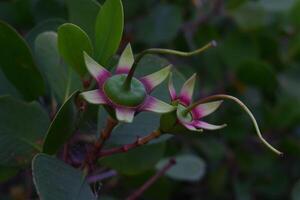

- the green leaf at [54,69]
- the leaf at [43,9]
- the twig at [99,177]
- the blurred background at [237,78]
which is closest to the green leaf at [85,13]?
the green leaf at [54,69]

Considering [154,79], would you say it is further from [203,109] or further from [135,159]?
[135,159]

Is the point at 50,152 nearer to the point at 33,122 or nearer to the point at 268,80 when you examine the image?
the point at 33,122

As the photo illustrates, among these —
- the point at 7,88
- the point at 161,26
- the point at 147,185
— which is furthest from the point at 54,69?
the point at 161,26

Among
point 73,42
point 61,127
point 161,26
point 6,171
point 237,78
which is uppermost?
point 73,42

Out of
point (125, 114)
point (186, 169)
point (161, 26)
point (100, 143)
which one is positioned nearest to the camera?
point (125, 114)

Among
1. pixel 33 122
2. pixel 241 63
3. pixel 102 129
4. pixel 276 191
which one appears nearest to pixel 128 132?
pixel 102 129

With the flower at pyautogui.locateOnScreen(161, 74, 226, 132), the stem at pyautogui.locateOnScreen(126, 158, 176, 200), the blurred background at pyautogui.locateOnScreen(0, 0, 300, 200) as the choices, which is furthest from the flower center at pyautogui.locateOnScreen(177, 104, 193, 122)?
the blurred background at pyautogui.locateOnScreen(0, 0, 300, 200)

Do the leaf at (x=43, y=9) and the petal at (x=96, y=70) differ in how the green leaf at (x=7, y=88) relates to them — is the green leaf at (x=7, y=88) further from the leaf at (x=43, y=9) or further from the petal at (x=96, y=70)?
the leaf at (x=43, y=9)
